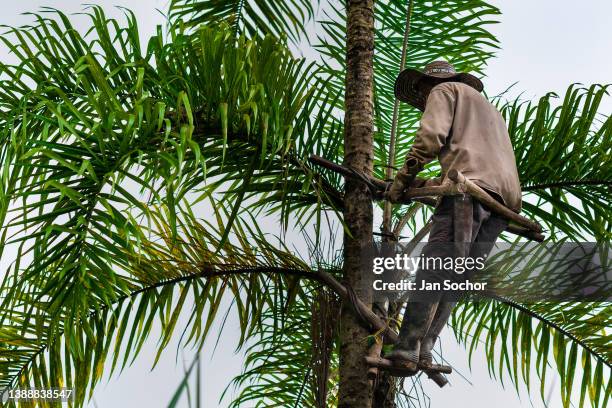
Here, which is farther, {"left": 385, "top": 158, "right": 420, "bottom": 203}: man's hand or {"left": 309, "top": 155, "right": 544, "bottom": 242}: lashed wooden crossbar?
{"left": 385, "top": 158, "right": 420, "bottom": 203}: man's hand

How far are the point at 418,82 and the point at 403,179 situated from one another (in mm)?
475

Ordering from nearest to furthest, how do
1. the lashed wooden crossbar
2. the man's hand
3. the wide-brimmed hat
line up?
the lashed wooden crossbar < the man's hand < the wide-brimmed hat

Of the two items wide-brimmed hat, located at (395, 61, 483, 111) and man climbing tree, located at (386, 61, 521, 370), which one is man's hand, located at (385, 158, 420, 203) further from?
wide-brimmed hat, located at (395, 61, 483, 111)

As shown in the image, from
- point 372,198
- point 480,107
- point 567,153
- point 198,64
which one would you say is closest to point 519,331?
point 567,153

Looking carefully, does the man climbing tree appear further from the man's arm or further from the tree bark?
the tree bark

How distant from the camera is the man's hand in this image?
327 cm

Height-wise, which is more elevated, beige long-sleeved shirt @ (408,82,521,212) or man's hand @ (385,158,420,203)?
beige long-sleeved shirt @ (408,82,521,212)

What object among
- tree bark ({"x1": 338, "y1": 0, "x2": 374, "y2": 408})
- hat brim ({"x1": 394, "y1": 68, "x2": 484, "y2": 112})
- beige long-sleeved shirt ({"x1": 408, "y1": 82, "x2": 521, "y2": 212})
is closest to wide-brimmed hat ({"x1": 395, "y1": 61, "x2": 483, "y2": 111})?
hat brim ({"x1": 394, "y1": 68, "x2": 484, "y2": 112})

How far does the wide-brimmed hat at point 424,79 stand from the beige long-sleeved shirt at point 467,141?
13 centimetres

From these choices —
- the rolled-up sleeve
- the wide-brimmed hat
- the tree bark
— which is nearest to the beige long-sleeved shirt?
the rolled-up sleeve

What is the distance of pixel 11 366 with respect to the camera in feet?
14.4

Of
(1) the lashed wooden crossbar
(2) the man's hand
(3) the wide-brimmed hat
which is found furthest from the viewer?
(3) the wide-brimmed hat

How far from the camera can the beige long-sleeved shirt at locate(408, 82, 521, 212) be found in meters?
3.24

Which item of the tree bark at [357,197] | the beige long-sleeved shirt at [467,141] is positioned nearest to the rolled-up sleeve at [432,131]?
the beige long-sleeved shirt at [467,141]
